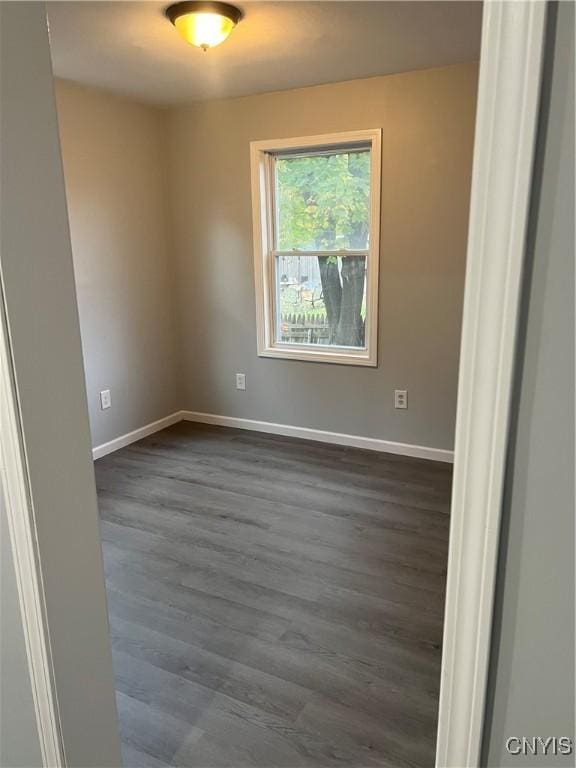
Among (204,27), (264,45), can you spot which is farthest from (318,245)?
(204,27)

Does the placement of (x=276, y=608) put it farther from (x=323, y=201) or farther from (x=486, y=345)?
(x=323, y=201)

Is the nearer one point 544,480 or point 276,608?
point 544,480

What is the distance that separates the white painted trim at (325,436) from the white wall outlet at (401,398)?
275 millimetres

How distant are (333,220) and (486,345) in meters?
3.26

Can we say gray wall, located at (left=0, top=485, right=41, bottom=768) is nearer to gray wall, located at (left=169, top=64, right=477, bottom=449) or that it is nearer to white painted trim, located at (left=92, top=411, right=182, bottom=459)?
white painted trim, located at (left=92, top=411, right=182, bottom=459)

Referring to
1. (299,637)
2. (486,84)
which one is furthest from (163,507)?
(486,84)

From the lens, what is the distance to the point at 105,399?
152 inches

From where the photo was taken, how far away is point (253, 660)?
1937mm

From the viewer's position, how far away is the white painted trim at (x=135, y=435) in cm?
386

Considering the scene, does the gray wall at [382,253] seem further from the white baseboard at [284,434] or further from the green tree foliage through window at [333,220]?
the green tree foliage through window at [333,220]

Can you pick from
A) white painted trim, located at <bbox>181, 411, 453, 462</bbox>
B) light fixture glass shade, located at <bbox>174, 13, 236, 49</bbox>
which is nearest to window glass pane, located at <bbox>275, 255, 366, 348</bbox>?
white painted trim, located at <bbox>181, 411, 453, 462</bbox>

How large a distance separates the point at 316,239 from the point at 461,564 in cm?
333

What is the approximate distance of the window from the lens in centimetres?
356

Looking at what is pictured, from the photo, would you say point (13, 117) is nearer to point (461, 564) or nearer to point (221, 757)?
point (461, 564)
